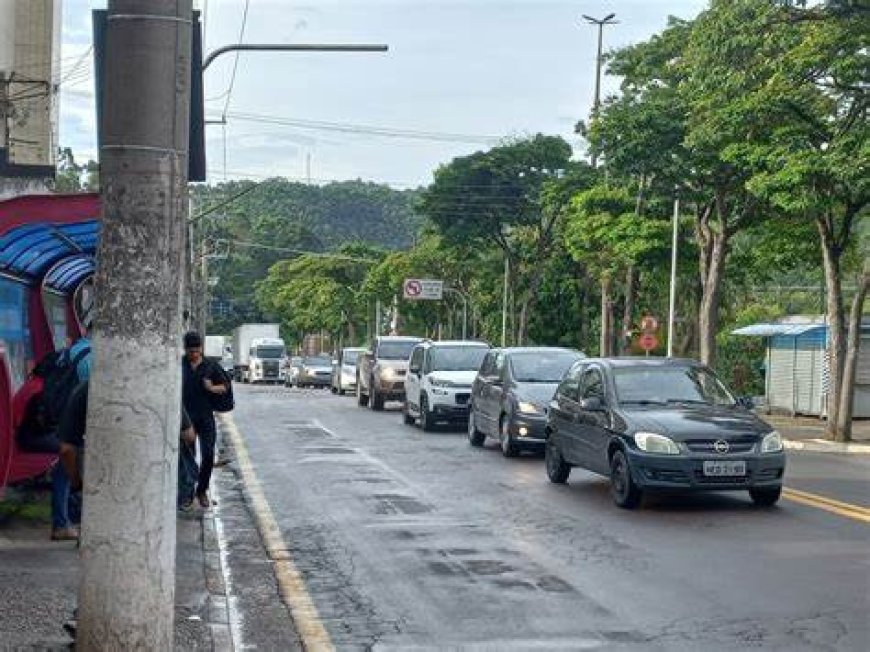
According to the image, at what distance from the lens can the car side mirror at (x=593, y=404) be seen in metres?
14.2

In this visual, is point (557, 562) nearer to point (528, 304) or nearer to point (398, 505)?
point (398, 505)

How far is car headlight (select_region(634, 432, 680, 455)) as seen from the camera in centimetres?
1288

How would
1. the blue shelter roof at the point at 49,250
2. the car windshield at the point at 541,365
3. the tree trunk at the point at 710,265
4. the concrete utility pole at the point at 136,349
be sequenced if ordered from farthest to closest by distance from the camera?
the tree trunk at the point at 710,265
the car windshield at the point at 541,365
the blue shelter roof at the point at 49,250
the concrete utility pole at the point at 136,349

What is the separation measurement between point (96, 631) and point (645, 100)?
29.7 metres

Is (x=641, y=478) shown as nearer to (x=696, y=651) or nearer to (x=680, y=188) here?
(x=696, y=651)

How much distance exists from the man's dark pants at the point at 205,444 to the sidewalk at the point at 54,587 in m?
0.94

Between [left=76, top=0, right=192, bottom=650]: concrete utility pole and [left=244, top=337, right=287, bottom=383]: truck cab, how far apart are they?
6453cm

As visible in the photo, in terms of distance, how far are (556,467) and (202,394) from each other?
507 centimetres

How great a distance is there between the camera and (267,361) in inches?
2766

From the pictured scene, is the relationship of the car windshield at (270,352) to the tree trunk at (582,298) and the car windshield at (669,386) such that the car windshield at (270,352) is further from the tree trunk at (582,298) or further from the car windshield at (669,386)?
the car windshield at (669,386)

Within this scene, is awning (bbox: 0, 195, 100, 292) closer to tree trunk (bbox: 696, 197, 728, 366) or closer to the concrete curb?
the concrete curb

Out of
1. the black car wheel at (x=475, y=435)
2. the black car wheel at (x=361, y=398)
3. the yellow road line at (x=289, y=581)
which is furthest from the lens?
the black car wheel at (x=361, y=398)

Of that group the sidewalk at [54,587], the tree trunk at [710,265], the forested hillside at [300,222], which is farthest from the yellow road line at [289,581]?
the forested hillside at [300,222]

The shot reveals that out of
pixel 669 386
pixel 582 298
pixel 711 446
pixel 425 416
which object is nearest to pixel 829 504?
pixel 711 446
